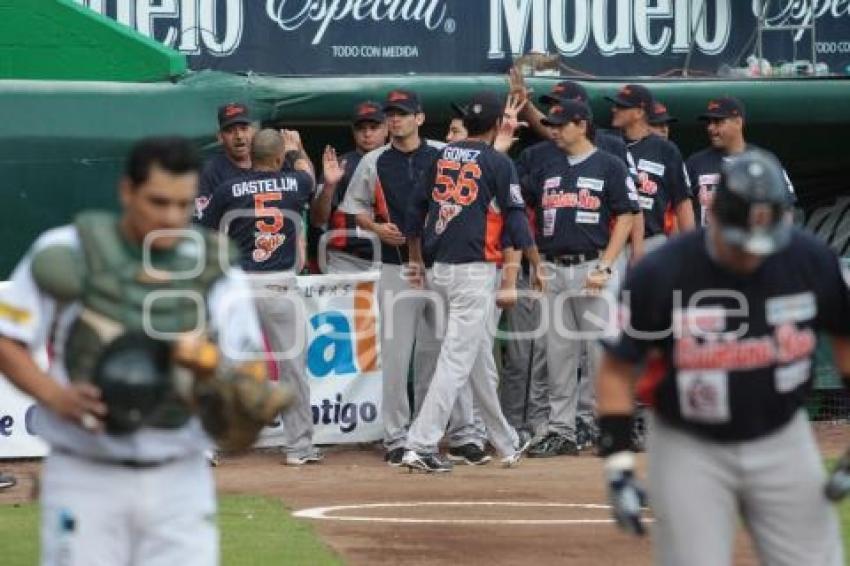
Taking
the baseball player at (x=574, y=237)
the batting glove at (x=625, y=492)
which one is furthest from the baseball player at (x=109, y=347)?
the baseball player at (x=574, y=237)

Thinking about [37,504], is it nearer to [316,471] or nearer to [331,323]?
[316,471]

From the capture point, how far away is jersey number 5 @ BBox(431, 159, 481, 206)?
11.5 metres

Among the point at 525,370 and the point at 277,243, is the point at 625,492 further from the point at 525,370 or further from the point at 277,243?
the point at 525,370

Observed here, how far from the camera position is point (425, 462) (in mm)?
11633

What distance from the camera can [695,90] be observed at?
13617 mm

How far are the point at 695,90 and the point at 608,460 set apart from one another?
767cm

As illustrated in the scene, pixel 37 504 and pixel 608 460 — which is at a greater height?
pixel 608 460

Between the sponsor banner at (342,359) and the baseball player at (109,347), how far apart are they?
6905mm

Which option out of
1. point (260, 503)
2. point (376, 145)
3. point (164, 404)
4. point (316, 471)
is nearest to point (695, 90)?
point (376, 145)

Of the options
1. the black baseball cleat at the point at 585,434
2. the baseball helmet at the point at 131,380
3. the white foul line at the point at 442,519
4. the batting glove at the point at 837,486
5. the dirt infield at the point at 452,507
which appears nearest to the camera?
the baseball helmet at the point at 131,380

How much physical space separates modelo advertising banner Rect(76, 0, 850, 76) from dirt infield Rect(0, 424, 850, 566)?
143 inches

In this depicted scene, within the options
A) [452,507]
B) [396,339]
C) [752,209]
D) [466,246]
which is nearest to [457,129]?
[466,246]

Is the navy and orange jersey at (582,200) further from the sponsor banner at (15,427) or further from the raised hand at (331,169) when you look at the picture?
the sponsor banner at (15,427)

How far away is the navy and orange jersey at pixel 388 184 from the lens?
1210 cm
